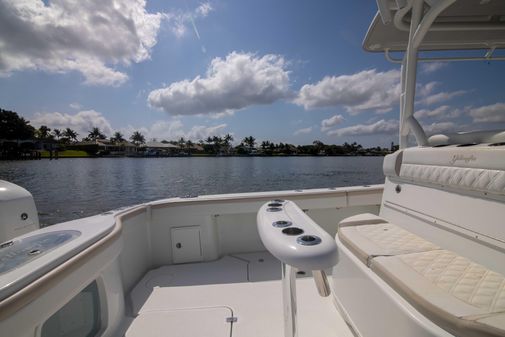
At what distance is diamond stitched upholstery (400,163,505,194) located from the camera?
3.37ft

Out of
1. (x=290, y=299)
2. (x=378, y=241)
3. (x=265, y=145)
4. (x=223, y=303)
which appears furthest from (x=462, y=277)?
(x=265, y=145)

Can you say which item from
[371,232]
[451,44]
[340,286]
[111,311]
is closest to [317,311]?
[340,286]

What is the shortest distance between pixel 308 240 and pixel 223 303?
3.71 ft

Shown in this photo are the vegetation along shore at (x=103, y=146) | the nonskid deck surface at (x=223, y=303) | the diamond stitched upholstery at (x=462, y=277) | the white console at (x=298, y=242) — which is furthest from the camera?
the vegetation along shore at (x=103, y=146)

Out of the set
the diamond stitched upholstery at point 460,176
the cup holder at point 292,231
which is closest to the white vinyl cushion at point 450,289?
the diamond stitched upholstery at point 460,176

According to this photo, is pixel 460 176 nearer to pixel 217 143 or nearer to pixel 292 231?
pixel 292 231

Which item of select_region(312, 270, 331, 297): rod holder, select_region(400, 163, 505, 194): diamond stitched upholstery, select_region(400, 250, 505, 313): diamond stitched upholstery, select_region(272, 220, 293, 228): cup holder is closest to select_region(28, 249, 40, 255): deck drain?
select_region(272, 220, 293, 228): cup holder

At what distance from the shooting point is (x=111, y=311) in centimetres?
127

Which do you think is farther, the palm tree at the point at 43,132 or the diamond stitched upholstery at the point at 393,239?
the palm tree at the point at 43,132

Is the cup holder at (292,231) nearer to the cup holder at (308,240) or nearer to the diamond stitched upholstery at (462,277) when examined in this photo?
the cup holder at (308,240)

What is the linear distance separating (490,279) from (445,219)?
470 mm

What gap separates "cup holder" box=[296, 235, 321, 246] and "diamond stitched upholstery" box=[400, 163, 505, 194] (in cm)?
86

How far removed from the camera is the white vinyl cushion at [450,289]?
2.19 ft

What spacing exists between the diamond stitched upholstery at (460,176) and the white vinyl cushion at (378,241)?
0.33 meters
